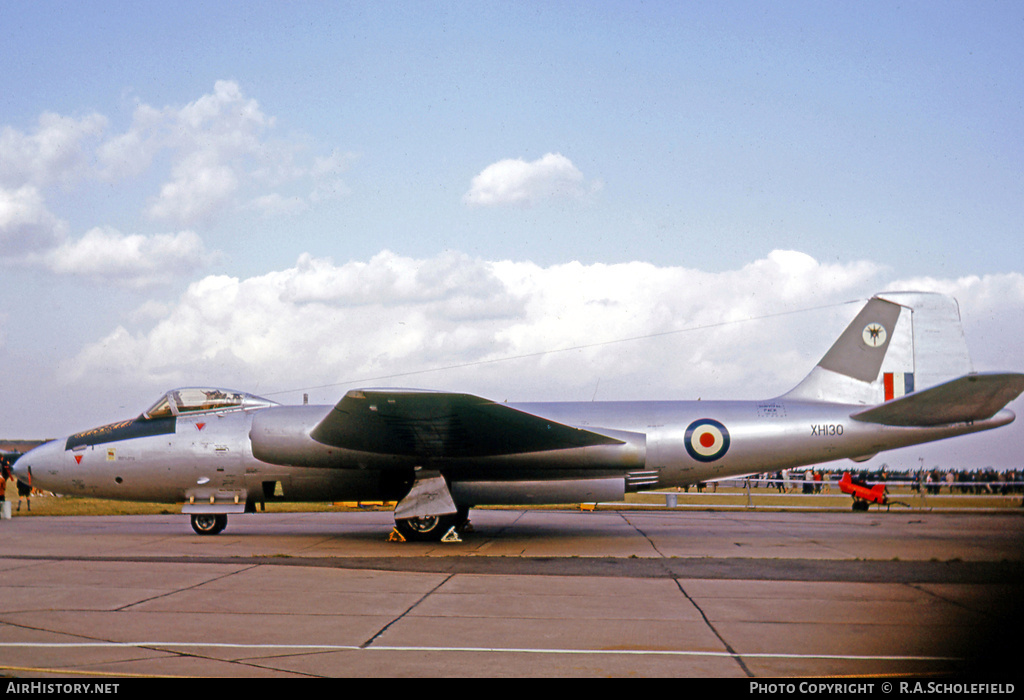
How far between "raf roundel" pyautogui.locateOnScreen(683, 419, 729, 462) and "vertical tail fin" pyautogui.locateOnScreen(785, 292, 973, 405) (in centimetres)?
219

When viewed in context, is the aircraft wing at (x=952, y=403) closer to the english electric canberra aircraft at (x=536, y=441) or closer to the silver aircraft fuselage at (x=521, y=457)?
the english electric canberra aircraft at (x=536, y=441)

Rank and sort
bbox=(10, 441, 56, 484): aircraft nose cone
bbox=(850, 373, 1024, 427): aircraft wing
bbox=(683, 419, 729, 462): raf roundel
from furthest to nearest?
1. bbox=(10, 441, 56, 484): aircraft nose cone
2. bbox=(683, 419, 729, 462): raf roundel
3. bbox=(850, 373, 1024, 427): aircraft wing

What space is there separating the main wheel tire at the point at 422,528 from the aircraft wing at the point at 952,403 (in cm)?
820

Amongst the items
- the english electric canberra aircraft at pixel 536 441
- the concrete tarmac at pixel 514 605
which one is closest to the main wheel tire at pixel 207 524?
the english electric canberra aircraft at pixel 536 441

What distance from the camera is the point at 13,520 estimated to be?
18.9 metres

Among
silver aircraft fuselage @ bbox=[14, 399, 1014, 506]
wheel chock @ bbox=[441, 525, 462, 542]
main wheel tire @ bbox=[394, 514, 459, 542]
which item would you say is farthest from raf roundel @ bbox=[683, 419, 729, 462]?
main wheel tire @ bbox=[394, 514, 459, 542]

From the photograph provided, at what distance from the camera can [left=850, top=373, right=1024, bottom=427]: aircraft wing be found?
12891 millimetres

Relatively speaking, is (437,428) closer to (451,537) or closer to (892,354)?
(451,537)

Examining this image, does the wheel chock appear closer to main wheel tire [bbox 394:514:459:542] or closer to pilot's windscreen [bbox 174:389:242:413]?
main wheel tire [bbox 394:514:459:542]

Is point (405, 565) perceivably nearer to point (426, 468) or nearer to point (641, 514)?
point (426, 468)

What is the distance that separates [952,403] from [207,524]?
47.2 ft

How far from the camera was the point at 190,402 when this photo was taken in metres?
15.2
